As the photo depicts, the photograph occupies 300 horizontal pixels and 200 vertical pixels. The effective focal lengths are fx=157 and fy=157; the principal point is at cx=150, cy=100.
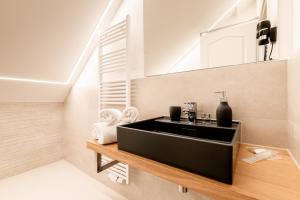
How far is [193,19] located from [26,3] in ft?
4.63

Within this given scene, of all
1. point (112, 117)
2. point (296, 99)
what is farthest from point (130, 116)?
point (296, 99)

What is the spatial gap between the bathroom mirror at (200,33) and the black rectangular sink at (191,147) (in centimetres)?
46

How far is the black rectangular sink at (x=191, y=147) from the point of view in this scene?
0.55 meters

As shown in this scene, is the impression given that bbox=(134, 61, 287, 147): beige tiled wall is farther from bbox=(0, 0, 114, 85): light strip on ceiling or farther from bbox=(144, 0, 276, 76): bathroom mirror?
bbox=(0, 0, 114, 85): light strip on ceiling

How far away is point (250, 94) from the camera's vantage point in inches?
36.1

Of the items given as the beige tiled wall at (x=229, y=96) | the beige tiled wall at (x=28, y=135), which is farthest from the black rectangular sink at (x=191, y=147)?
the beige tiled wall at (x=28, y=135)

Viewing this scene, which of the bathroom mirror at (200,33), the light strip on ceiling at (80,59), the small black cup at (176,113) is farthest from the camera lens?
the light strip on ceiling at (80,59)

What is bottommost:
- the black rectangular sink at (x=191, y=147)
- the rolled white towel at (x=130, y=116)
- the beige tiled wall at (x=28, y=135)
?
the beige tiled wall at (x=28, y=135)

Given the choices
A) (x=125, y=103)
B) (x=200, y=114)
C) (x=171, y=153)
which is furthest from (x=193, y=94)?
(x=125, y=103)

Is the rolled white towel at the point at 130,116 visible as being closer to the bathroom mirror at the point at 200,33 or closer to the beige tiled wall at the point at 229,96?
the beige tiled wall at the point at 229,96

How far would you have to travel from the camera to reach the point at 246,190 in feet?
1.62

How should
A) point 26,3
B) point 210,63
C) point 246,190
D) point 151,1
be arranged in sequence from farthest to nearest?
point 151,1 < point 26,3 < point 210,63 < point 246,190

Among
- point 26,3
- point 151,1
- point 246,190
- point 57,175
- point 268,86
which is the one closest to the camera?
point 246,190

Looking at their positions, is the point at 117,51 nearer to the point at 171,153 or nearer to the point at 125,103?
the point at 125,103
